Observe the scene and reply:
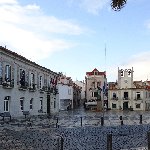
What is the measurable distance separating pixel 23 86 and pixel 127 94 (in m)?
47.1

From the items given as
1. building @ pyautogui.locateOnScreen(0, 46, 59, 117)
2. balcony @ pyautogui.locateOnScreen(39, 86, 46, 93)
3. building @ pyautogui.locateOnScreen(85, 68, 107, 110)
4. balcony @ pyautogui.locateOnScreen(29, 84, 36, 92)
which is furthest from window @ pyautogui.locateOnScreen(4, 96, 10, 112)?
building @ pyautogui.locateOnScreen(85, 68, 107, 110)

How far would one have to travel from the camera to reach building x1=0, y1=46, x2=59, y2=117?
34.1 metres

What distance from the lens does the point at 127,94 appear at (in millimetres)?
82250

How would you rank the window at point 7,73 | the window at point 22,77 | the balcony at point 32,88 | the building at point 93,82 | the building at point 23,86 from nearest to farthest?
the building at point 23,86 < the window at point 7,73 < the window at point 22,77 < the balcony at point 32,88 < the building at point 93,82

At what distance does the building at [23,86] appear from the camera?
34.1 meters

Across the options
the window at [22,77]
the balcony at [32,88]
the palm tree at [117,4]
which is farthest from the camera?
the balcony at [32,88]

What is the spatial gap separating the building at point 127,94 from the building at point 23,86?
32.6m

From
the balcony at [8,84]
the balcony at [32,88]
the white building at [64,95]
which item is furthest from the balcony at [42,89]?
the white building at [64,95]

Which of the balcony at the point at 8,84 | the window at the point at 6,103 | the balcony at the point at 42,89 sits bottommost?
the window at the point at 6,103

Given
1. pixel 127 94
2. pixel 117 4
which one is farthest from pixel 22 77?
pixel 127 94

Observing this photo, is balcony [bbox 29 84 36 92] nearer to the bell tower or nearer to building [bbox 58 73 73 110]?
building [bbox 58 73 73 110]

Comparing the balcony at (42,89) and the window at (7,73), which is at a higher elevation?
the window at (7,73)

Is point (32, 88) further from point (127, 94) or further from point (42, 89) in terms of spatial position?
point (127, 94)

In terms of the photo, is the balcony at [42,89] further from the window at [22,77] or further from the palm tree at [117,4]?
the palm tree at [117,4]
